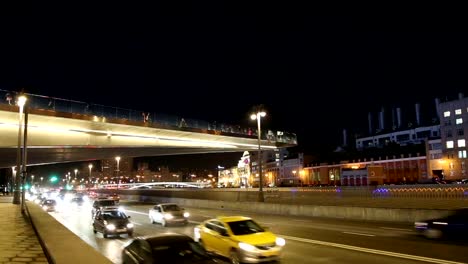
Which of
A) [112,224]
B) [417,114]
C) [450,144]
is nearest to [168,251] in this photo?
[112,224]

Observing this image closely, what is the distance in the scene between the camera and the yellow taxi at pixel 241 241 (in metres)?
13.2

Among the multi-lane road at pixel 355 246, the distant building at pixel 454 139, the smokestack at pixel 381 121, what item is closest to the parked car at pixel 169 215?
the multi-lane road at pixel 355 246

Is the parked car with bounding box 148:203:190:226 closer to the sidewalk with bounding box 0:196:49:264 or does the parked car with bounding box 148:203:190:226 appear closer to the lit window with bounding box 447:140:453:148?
the sidewalk with bounding box 0:196:49:264

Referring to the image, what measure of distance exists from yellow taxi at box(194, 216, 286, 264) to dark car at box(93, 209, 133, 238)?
25.3 feet

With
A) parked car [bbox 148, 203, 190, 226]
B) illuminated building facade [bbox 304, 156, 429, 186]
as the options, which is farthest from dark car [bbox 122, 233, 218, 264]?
illuminated building facade [bbox 304, 156, 429, 186]

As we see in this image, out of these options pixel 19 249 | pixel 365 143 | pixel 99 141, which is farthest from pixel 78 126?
pixel 365 143

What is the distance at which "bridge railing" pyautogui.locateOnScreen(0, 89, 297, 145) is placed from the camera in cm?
3725

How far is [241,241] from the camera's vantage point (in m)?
13.5

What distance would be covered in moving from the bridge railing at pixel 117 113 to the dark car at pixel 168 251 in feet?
94.9

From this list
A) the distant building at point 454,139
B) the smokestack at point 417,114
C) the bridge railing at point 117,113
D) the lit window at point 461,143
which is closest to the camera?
the bridge railing at point 117,113

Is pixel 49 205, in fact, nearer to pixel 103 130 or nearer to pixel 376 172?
pixel 103 130

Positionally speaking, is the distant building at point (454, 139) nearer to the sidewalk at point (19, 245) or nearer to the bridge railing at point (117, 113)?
the bridge railing at point (117, 113)

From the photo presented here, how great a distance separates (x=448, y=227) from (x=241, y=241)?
33.8 feet

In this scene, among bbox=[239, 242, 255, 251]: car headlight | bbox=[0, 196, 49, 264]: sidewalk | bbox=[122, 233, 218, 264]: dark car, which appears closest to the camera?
bbox=[122, 233, 218, 264]: dark car
